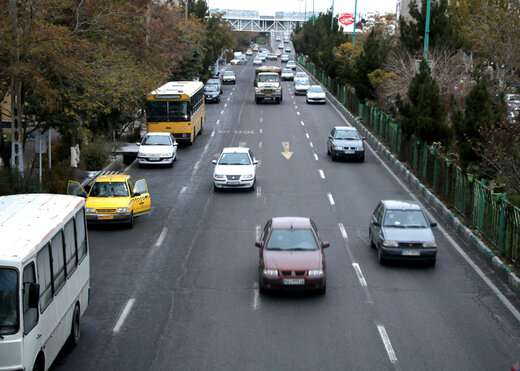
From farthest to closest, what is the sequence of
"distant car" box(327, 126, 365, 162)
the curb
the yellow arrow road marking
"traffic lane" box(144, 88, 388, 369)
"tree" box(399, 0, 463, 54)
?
"tree" box(399, 0, 463, 54) → the yellow arrow road marking → "distant car" box(327, 126, 365, 162) → the curb → "traffic lane" box(144, 88, 388, 369)

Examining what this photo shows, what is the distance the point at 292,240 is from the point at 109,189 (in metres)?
8.56

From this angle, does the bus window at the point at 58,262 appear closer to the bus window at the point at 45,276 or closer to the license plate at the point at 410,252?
the bus window at the point at 45,276

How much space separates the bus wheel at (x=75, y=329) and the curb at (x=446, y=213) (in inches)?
387

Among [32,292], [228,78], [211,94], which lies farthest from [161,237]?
[228,78]

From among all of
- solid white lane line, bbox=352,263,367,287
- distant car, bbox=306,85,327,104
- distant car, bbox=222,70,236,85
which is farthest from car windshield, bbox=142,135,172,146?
distant car, bbox=222,70,236,85

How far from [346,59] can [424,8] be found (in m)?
28.3

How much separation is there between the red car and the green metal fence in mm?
5259

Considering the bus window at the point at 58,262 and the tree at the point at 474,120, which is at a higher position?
the tree at the point at 474,120

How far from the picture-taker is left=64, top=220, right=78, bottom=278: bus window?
13.8 m

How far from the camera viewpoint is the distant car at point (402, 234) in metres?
20.4

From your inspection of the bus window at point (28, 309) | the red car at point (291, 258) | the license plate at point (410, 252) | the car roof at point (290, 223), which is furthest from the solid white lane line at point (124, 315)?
the license plate at point (410, 252)

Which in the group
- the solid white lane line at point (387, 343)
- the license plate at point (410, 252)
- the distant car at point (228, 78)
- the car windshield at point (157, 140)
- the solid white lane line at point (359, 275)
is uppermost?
the distant car at point (228, 78)

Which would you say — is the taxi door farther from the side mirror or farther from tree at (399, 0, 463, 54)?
tree at (399, 0, 463, 54)

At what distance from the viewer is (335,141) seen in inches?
1549
